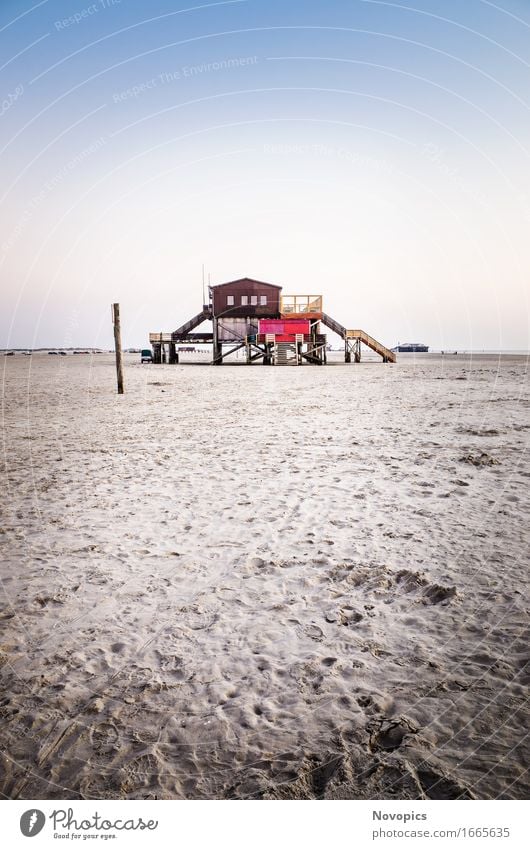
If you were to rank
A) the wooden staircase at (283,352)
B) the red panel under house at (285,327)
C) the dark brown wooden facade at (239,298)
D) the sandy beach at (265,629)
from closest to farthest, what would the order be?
the sandy beach at (265,629), the red panel under house at (285,327), the wooden staircase at (283,352), the dark brown wooden facade at (239,298)

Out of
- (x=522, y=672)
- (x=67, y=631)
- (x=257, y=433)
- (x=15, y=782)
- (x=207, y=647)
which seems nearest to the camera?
(x=15, y=782)

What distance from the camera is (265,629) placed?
3514 millimetres

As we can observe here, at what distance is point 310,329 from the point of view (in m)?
40.8

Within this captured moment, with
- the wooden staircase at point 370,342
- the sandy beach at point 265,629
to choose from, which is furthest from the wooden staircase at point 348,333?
the sandy beach at point 265,629

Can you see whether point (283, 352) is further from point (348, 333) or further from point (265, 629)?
point (265, 629)

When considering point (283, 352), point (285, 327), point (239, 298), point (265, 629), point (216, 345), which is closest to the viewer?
point (265, 629)

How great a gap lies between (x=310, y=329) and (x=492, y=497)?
35981 millimetres

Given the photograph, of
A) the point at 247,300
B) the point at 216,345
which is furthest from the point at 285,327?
the point at 216,345

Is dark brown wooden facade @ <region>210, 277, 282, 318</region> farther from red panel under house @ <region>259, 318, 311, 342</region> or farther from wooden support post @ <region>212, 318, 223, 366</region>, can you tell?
red panel under house @ <region>259, 318, 311, 342</region>

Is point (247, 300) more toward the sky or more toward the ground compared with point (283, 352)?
more toward the sky

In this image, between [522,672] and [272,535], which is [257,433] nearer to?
[272,535]

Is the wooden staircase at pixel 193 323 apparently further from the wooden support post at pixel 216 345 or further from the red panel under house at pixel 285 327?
the red panel under house at pixel 285 327

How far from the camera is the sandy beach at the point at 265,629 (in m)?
2.32
